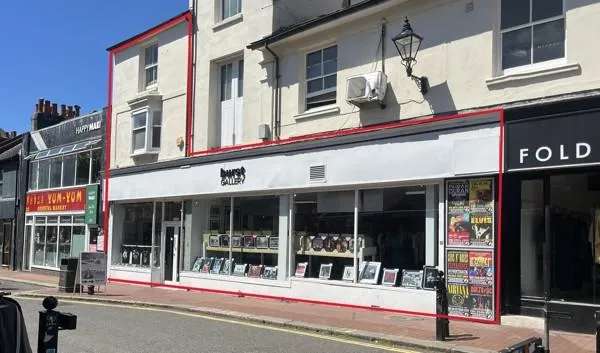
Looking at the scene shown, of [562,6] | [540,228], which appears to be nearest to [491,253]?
[540,228]

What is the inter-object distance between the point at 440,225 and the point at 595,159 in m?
3.48

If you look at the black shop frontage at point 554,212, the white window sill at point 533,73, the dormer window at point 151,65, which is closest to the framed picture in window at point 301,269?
the black shop frontage at point 554,212

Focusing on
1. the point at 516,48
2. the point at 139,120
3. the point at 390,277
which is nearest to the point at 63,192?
the point at 139,120

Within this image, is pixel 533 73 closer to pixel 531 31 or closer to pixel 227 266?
pixel 531 31

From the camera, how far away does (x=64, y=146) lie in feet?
90.9

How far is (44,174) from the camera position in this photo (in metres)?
29.2

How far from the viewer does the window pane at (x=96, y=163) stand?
24891mm

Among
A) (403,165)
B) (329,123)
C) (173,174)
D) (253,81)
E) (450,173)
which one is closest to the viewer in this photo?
(450,173)

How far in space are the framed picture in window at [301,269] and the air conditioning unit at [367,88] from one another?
14.9 feet

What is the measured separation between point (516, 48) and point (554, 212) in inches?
129

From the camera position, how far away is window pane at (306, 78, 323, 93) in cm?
1631

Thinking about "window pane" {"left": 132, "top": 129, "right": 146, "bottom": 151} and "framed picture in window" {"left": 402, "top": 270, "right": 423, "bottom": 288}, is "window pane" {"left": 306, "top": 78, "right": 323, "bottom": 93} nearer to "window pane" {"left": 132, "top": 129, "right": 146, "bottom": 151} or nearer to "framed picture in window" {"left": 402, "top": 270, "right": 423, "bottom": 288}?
"framed picture in window" {"left": 402, "top": 270, "right": 423, "bottom": 288}

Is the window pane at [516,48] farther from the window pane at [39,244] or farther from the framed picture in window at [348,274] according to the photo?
the window pane at [39,244]

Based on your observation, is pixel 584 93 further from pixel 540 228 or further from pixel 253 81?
pixel 253 81
